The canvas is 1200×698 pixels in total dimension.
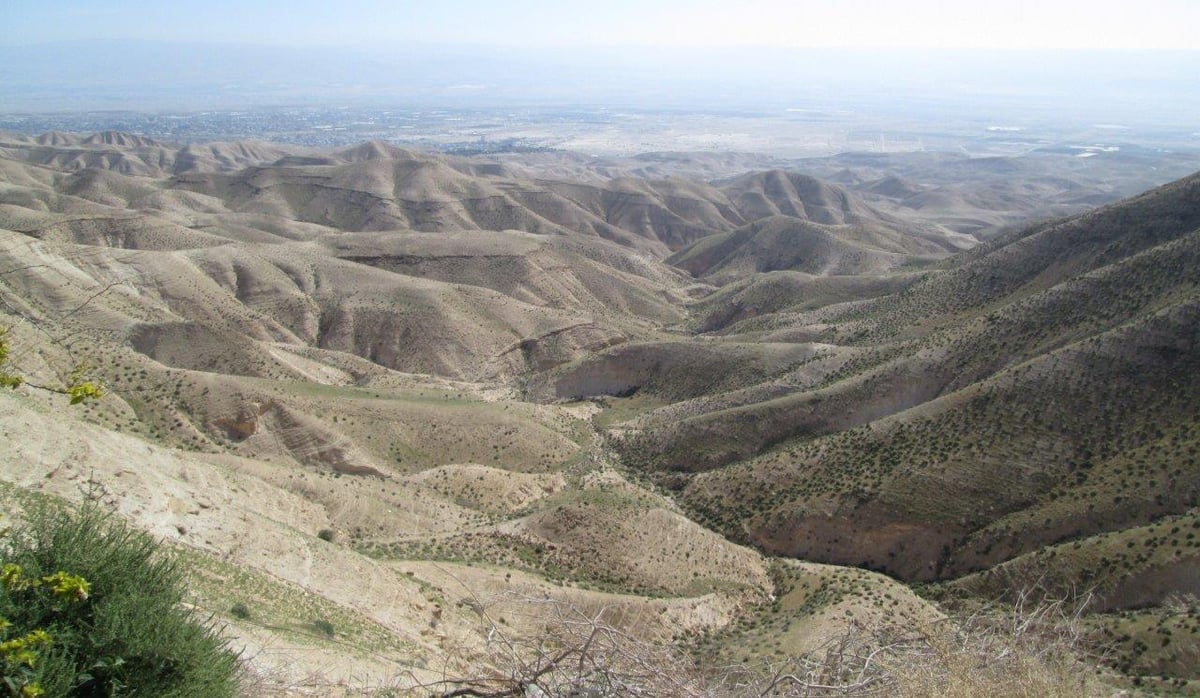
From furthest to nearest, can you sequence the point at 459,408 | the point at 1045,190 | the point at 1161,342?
the point at 1045,190 < the point at 459,408 < the point at 1161,342

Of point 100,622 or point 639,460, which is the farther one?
point 639,460

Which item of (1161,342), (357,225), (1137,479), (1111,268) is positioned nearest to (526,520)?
(1137,479)

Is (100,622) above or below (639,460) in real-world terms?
above

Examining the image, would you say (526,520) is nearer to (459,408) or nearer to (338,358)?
(459,408)

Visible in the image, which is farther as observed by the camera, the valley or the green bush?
the valley

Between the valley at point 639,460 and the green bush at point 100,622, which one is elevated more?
the green bush at point 100,622

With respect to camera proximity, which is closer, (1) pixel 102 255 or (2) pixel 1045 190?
(1) pixel 102 255

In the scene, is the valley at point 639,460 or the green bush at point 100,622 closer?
the green bush at point 100,622

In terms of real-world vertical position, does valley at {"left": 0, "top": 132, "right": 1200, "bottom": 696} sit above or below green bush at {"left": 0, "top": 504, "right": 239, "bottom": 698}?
below
